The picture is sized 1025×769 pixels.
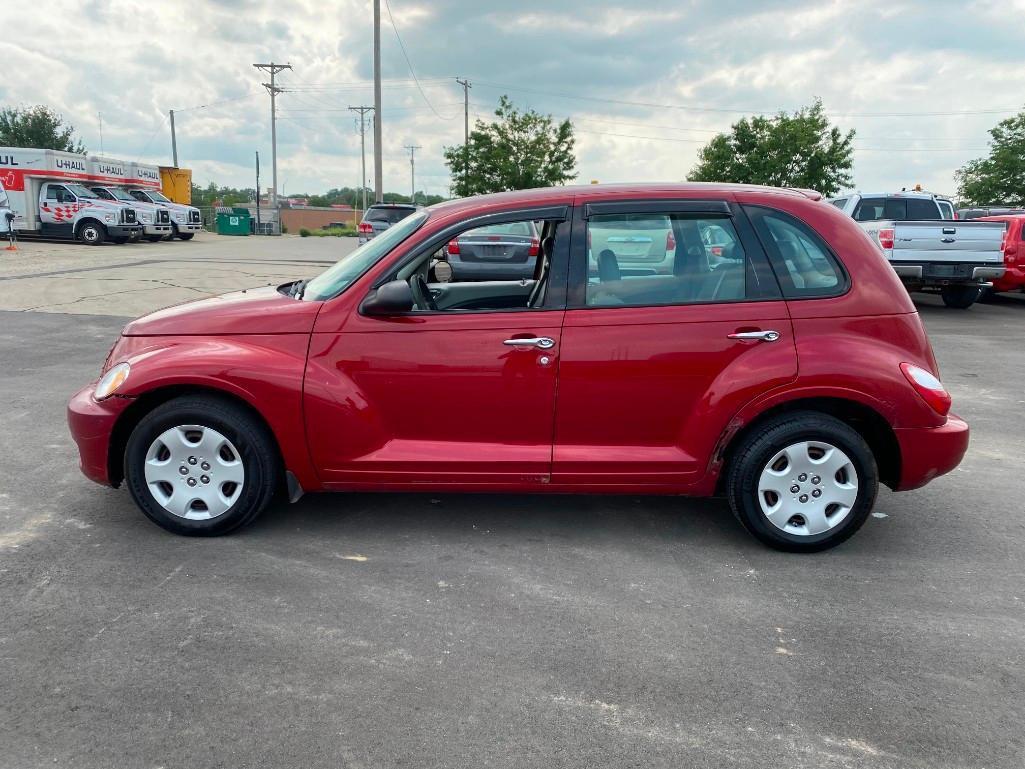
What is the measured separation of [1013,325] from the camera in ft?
42.7

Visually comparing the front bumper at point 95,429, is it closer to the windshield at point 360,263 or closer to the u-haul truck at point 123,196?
the windshield at point 360,263

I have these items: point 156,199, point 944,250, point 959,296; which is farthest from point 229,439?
point 156,199

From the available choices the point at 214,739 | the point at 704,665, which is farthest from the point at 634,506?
the point at 214,739

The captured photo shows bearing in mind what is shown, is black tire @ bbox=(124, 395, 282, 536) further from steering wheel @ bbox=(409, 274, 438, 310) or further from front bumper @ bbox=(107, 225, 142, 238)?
front bumper @ bbox=(107, 225, 142, 238)

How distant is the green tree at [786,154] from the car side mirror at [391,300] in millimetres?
35271

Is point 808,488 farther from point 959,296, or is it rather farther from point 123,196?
point 123,196

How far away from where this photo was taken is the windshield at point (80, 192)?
29.0 meters

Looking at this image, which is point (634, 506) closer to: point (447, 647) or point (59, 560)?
point (447, 647)

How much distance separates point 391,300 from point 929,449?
273cm

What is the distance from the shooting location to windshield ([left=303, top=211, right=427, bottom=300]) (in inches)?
165

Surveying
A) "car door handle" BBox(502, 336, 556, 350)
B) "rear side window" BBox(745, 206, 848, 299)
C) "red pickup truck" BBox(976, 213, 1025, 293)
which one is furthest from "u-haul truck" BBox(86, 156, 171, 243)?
"rear side window" BBox(745, 206, 848, 299)

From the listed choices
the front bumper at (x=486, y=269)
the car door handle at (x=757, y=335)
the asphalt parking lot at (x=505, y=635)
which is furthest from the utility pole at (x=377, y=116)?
the car door handle at (x=757, y=335)

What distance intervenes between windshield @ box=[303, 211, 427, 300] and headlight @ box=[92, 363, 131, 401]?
96 cm

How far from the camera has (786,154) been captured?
121 ft
